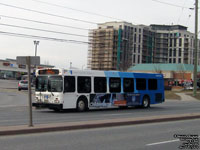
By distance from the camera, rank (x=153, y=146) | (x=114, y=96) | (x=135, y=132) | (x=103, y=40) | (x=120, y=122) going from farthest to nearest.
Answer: (x=103, y=40) < (x=114, y=96) < (x=120, y=122) < (x=135, y=132) < (x=153, y=146)

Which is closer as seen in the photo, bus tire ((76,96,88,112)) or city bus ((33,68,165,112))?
city bus ((33,68,165,112))

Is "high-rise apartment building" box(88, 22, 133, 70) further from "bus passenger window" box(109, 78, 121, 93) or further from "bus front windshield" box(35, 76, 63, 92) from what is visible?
"bus front windshield" box(35, 76, 63, 92)

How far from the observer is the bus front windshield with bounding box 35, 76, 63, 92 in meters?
21.0

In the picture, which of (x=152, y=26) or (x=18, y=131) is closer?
(x=18, y=131)

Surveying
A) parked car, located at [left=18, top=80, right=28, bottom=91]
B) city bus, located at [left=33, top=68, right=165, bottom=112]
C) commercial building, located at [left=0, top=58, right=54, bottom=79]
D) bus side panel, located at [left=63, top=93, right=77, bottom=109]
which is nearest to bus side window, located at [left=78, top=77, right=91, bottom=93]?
city bus, located at [left=33, top=68, right=165, bottom=112]

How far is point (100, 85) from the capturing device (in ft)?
76.1

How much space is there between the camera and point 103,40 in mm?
144625

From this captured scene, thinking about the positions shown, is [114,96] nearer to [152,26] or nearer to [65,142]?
[65,142]

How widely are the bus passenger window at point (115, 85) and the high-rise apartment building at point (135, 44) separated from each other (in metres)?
113

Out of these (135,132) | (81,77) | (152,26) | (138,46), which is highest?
(152,26)

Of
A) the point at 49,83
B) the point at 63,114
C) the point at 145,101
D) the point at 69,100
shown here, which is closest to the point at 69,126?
the point at 63,114

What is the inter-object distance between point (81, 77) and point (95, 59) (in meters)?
131

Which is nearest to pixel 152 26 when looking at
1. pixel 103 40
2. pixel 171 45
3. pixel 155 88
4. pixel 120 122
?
pixel 171 45

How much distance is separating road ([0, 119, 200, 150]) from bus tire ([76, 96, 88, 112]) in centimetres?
854
